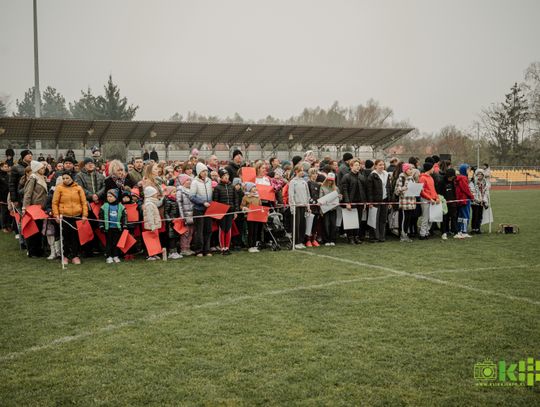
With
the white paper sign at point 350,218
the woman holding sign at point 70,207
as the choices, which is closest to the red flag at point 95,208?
the woman holding sign at point 70,207

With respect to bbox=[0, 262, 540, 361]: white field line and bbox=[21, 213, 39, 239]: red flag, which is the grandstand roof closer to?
bbox=[21, 213, 39, 239]: red flag

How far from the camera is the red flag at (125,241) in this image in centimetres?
1030

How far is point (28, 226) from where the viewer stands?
1066 cm

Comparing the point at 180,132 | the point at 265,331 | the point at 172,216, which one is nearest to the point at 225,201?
the point at 172,216

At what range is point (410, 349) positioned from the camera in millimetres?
5363

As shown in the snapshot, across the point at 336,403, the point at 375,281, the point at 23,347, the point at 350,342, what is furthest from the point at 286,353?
the point at 375,281

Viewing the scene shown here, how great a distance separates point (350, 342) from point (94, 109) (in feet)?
201

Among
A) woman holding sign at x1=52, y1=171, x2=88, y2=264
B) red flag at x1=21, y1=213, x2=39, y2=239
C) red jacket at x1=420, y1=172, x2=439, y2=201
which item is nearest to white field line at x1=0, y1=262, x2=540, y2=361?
red jacket at x1=420, y1=172, x2=439, y2=201

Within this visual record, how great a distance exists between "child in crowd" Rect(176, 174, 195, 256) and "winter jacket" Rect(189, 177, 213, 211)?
11 centimetres

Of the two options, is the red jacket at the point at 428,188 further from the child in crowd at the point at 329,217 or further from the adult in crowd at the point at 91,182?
the adult in crowd at the point at 91,182

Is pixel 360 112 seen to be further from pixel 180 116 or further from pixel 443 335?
pixel 443 335

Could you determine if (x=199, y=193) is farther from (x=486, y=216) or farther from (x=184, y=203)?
(x=486, y=216)

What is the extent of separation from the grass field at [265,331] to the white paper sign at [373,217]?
2.89 m

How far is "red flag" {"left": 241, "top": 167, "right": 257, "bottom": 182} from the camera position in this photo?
40.6ft
